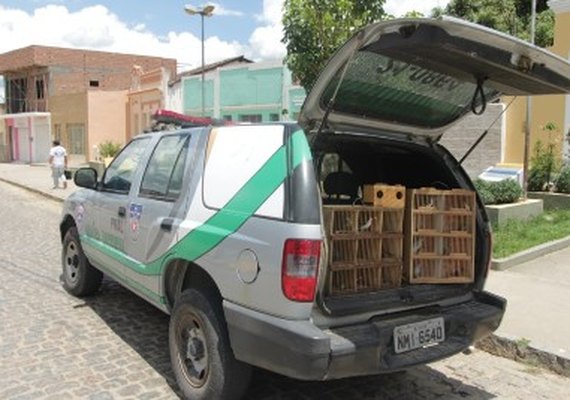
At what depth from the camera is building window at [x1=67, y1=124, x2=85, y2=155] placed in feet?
109

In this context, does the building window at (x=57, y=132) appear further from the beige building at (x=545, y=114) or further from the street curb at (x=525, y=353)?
the street curb at (x=525, y=353)

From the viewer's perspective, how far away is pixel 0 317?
5695 mm

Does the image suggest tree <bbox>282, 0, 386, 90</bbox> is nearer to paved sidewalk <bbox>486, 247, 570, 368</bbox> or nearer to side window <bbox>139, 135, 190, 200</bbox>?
paved sidewalk <bbox>486, 247, 570, 368</bbox>

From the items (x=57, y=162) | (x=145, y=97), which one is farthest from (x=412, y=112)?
(x=145, y=97)

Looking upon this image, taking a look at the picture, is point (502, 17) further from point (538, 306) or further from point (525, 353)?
point (525, 353)

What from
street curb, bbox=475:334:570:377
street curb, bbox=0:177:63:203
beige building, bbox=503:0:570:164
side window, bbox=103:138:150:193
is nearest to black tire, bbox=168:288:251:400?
side window, bbox=103:138:150:193

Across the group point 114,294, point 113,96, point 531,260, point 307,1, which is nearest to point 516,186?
point 531,260

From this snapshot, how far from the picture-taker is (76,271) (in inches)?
254

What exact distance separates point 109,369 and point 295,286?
204 cm

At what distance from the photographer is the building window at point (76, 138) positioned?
109ft

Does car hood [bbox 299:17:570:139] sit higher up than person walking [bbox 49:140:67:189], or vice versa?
car hood [bbox 299:17:570:139]

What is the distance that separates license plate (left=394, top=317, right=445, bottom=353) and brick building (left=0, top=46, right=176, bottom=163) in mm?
29483

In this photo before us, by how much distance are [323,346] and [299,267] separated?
427 millimetres

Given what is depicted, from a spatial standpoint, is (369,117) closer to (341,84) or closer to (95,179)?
(341,84)
